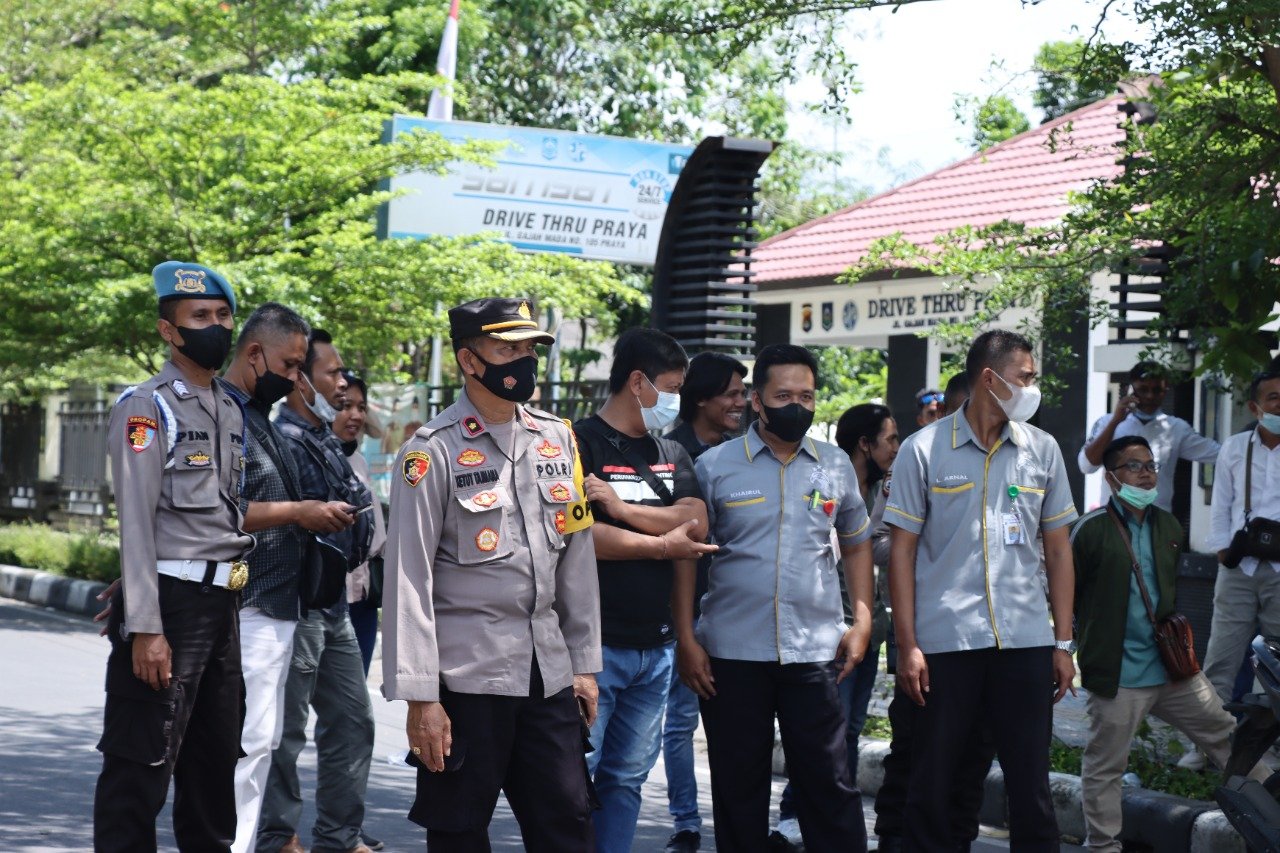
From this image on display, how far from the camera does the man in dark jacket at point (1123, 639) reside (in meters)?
6.73

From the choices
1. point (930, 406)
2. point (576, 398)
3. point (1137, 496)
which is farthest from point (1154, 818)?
point (576, 398)

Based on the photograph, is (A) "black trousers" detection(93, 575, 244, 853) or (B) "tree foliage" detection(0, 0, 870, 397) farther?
(B) "tree foliage" detection(0, 0, 870, 397)

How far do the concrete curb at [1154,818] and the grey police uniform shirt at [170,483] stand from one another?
134 inches

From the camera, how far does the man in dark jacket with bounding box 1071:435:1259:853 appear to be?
6727mm

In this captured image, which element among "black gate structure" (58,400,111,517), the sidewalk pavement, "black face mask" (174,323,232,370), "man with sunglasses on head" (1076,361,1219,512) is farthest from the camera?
"black gate structure" (58,400,111,517)

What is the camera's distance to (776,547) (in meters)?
5.75

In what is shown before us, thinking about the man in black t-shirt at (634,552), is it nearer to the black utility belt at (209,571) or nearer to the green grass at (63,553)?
the black utility belt at (209,571)

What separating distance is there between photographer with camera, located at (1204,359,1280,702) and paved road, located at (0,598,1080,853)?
1602mm

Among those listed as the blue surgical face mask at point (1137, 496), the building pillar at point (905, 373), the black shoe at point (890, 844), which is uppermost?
the building pillar at point (905, 373)

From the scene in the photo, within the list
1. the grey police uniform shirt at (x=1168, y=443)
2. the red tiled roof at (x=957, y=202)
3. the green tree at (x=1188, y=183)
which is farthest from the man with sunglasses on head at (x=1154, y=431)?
the red tiled roof at (x=957, y=202)

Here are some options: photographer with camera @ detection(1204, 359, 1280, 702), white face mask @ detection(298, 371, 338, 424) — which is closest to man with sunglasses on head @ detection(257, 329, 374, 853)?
white face mask @ detection(298, 371, 338, 424)

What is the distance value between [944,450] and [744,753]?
1265 millimetres

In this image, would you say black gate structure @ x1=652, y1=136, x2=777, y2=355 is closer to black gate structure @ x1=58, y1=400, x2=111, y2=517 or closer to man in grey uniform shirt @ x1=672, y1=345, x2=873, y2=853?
man in grey uniform shirt @ x1=672, y1=345, x2=873, y2=853

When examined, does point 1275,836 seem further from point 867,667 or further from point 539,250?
point 539,250
